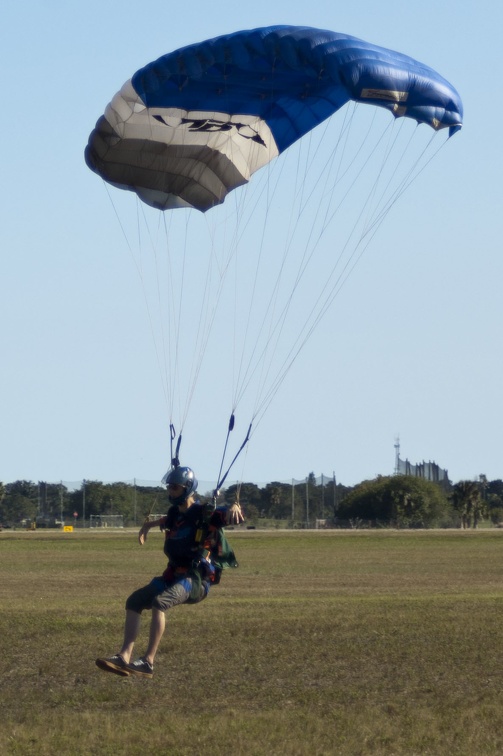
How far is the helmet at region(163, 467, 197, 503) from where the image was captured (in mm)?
13070

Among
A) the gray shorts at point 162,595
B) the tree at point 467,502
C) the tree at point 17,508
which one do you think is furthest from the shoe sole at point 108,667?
the tree at point 17,508

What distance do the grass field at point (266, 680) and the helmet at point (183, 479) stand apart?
2.46 metres

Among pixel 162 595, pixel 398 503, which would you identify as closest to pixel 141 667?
pixel 162 595

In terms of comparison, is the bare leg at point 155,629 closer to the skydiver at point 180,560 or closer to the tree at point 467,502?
the skydiver at point 180,560

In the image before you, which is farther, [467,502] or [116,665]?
[467,502]

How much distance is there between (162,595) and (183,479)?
123 cm

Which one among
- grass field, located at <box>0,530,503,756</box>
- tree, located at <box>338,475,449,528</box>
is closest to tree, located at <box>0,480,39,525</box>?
tree, located at <box>338,475,449,528</box>

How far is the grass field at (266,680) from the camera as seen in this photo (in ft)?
41.0

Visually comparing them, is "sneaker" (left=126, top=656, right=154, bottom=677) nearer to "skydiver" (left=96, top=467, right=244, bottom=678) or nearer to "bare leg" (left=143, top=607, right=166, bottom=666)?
"skydiver" (left=96, top=467, right=244, bottom=678)

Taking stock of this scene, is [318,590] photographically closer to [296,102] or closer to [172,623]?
[172,623]

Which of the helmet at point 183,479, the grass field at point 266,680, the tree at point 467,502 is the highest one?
the tree at point 467,502

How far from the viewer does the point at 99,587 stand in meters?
30.3

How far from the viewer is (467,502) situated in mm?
139250

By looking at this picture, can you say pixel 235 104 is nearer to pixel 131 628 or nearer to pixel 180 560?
pixel 180 560
